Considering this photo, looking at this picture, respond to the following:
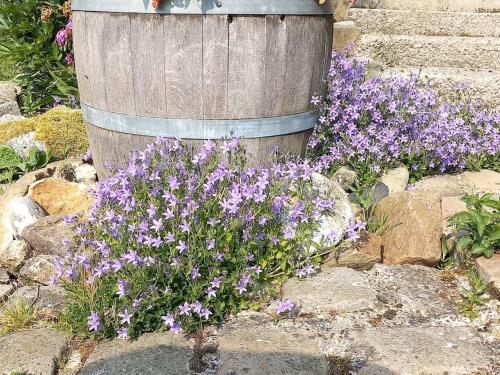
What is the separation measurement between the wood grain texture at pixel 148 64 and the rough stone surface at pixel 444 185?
1.91 meters

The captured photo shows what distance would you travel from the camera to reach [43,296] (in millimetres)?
2514

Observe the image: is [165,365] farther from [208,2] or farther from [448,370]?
[208,2]

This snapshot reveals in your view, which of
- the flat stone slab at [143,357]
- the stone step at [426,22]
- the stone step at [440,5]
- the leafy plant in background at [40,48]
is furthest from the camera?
the stone step at [440,5]

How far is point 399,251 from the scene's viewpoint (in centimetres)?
279

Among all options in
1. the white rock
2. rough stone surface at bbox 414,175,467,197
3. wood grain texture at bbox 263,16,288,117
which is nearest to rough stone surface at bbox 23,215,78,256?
the white rock

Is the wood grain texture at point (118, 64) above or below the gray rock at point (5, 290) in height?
above

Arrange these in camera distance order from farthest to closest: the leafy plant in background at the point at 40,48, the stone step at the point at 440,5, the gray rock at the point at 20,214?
1. the stone step at the point at 440,5
2. the leafy plant in background at the point at 40,48
3. the gray rock at the point at 20,214

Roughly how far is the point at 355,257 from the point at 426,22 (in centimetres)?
387

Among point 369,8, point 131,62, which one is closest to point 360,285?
point 131,62

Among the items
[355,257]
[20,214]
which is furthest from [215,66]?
[20,214]

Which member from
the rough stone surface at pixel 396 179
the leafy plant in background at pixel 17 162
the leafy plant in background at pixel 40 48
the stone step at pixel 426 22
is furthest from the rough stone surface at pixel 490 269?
the stone step at pixel 426 22

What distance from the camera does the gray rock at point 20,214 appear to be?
10.1ft

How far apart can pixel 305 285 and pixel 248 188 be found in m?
0.53

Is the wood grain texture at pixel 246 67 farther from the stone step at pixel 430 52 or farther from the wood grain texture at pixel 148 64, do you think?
the stone step at pixel 430 52
